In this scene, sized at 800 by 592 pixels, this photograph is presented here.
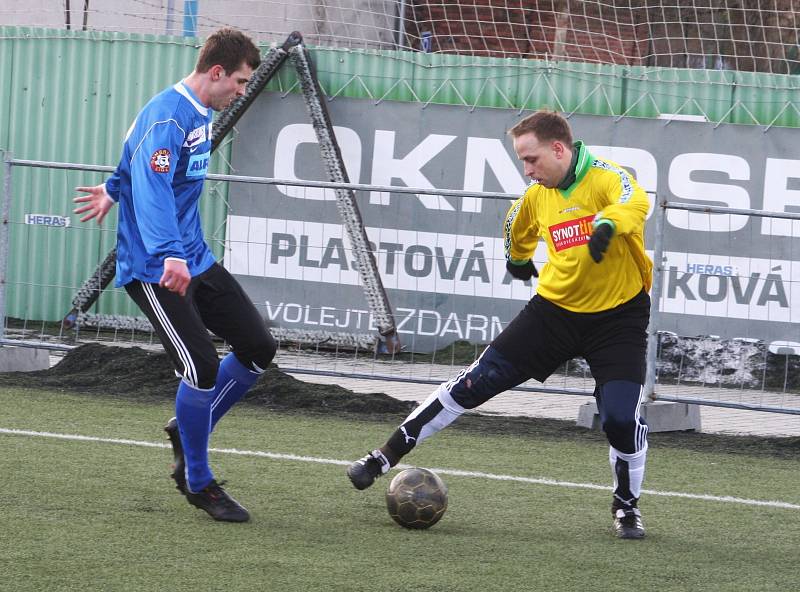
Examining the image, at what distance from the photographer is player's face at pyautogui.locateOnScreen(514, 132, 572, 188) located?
5574 millimetres

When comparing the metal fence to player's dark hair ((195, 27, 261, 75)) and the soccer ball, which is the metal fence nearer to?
the soccer ball

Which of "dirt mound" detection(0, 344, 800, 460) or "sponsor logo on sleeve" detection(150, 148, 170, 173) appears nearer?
"sponsor logo on sleeve" detection(150, 148, 170, 173)

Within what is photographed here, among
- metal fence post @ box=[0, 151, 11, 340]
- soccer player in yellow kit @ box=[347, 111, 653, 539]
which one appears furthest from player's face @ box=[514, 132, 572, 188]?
metal fence post @ box=[0, 151, 11, 340]

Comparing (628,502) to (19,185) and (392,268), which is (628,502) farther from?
(19,185)

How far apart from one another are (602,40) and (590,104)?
13.8 feet

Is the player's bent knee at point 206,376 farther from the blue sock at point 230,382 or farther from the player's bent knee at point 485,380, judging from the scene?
the player's bent knee at point 485,380

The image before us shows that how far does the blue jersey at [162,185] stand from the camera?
539 cm

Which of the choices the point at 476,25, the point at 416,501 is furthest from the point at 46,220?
the point at 476,25

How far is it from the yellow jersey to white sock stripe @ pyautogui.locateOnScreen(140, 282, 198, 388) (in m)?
1.58

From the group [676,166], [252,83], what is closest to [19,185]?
[252,83]

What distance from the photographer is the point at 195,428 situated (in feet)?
18.5

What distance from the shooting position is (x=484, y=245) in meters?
10.8

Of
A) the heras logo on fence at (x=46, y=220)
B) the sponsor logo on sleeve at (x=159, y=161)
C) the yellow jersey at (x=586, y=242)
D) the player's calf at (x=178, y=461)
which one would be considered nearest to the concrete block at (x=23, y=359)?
the heras logo on fence at (x=46, y=220)

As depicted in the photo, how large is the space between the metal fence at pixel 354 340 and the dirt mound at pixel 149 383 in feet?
0.72
